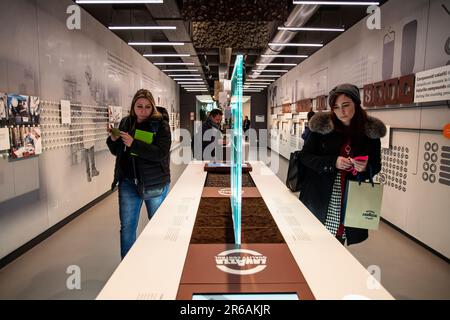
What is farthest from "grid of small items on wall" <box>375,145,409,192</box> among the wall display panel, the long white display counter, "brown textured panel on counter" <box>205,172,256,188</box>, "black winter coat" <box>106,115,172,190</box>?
"black winter coat" <box>106,115,172,190</box>

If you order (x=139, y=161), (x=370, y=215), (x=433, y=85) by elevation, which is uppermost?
(x=433, y=85)

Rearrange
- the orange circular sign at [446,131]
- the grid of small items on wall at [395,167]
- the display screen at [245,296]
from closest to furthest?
the display screen at [245,296] < the orange circular sign at [446,131] < the grid of small items on wall at [395,167]

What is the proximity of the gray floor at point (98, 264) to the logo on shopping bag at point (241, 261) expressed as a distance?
178 cm

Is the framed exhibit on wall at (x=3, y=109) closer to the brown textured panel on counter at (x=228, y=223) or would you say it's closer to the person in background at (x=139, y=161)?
the person in background at (x=139, y=161)

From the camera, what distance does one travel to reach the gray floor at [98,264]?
2.84 meters

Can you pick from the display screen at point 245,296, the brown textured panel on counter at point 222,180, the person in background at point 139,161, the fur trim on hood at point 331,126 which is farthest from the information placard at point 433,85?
the display screen at point 245,296

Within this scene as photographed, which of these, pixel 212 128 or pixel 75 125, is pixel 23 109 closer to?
pixel 75 125

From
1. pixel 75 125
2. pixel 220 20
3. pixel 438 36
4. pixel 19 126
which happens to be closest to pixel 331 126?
pixel 220 20

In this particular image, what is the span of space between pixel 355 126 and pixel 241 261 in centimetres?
116

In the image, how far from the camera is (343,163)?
6.36ft

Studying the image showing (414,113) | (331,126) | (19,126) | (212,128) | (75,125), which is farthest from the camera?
(212,128)

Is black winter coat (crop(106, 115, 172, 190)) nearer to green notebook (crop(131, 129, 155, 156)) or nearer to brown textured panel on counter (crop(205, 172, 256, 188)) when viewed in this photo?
green notebook (crop(131, 129, 155, 156))

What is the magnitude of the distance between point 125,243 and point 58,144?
2.50 m

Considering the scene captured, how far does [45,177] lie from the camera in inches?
165
